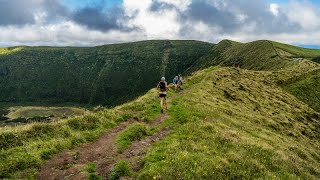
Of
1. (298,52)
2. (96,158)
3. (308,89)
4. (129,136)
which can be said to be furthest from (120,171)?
(298,52)

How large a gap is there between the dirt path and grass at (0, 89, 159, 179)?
20.6 inches

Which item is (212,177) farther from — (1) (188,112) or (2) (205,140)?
(1) (188,112)

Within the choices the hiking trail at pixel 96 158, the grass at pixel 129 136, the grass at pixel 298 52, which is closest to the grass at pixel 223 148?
the hiking trail at pixel 96 158

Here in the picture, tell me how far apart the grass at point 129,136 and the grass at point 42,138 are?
1.74 meters

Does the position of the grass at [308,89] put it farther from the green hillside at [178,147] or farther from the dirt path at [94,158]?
the dirt path at [94,158]

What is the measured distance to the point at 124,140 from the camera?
2147 centimetres

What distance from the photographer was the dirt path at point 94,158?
1576 centimetres

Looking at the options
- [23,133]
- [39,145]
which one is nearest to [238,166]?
[39,145]

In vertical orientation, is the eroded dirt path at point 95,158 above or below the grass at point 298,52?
below

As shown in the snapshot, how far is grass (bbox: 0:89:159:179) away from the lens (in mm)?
16062

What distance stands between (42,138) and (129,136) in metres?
5.35

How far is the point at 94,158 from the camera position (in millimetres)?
18219

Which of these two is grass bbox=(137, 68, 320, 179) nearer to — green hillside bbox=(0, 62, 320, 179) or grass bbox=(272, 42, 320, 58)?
green hillside bbox=(0, 62, 320, 179)

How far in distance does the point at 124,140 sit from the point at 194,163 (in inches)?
249
